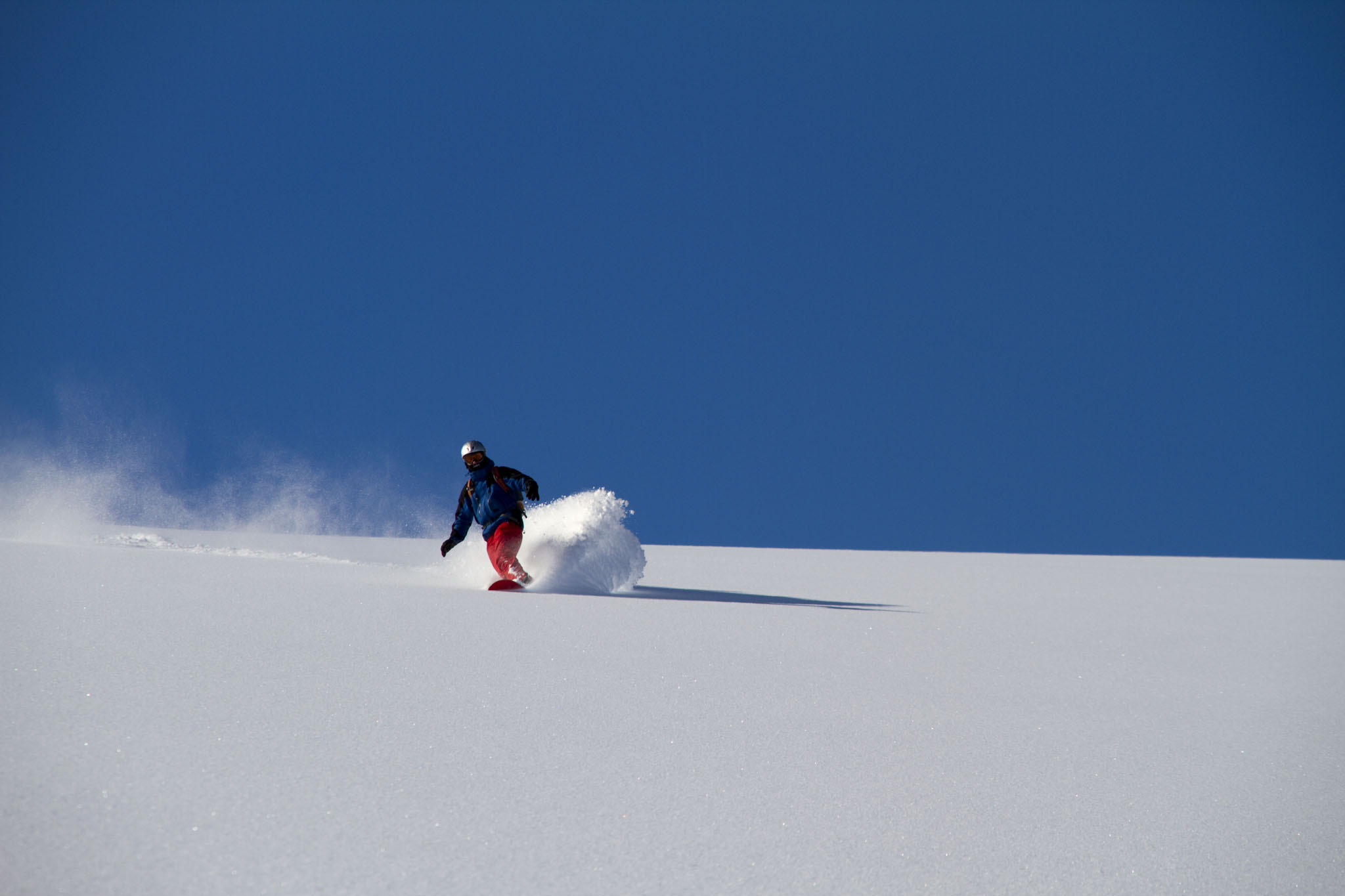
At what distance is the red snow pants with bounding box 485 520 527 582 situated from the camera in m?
10.1

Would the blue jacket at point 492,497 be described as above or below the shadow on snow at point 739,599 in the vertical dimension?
above

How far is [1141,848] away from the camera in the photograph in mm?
2438

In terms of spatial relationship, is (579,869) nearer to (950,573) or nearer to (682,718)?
(682,718)

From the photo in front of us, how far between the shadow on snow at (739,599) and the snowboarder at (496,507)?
4.30 ft

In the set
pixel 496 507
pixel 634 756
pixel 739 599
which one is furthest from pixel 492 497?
pixel 634 756

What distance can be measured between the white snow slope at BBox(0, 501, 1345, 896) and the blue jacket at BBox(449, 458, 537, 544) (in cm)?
320

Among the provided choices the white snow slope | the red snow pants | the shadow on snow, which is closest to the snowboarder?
the red snow pants

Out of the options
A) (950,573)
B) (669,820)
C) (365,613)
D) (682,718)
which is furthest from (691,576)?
(669,820)

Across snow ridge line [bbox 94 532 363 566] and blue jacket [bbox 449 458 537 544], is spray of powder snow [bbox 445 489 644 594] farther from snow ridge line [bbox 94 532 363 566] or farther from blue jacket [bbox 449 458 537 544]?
snow ridge line [bbox 94 532 363 566]

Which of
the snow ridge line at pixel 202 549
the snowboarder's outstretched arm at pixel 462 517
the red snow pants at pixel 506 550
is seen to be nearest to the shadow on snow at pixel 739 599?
the red snow pants at pixel 506 550

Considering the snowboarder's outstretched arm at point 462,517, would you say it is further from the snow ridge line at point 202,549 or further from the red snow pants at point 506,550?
the snow ridge line at point 202,549

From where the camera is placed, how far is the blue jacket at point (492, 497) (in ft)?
33.6

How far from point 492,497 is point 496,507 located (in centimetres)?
13

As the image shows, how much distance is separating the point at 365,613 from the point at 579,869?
4888 mm
